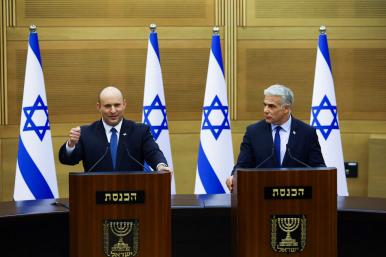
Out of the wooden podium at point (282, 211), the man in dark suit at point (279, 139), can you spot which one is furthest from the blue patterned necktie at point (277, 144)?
the wooden podium at point (282, 211)

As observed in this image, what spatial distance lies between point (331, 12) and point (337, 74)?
0.62 metres

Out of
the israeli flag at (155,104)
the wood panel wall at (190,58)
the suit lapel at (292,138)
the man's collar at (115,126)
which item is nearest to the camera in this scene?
the suit lapel at (292,138)

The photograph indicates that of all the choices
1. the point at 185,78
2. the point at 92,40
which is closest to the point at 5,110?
the point at 92,40

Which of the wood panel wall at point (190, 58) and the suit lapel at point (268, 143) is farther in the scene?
the wood panel wall at point (190, 58)

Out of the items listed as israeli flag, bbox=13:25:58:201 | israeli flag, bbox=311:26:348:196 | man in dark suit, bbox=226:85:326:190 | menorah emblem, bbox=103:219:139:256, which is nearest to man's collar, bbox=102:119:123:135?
man in dark suit, bbox=226:85:326:190

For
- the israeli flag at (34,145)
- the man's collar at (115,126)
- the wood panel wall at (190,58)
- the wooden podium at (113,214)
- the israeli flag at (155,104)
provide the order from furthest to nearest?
the wood panel wall at (190,58), the israeli flag at (155,104), the israeli flag at (34,145), the man's collar at (115,126), the wooden podium at (113,214)

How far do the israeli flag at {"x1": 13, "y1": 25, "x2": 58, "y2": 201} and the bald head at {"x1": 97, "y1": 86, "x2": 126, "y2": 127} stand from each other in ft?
5.76

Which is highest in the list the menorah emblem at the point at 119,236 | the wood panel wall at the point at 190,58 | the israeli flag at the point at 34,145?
the wood panel wall at the point at 190,58

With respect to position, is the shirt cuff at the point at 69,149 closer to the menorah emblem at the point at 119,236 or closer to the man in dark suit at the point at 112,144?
the man in dark suit at the point at 112,144

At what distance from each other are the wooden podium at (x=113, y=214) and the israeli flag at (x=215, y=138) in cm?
284

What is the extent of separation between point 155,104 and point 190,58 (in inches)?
45.1

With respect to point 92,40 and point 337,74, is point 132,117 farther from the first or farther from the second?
point 337,74

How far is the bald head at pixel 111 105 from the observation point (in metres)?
3.96

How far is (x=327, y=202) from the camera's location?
10.1 ft
